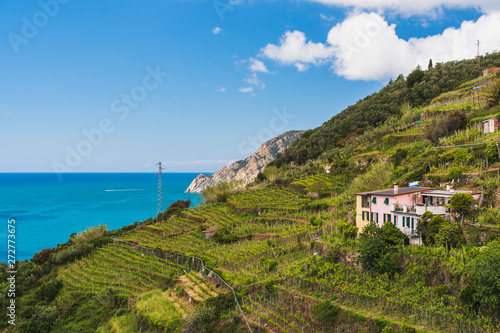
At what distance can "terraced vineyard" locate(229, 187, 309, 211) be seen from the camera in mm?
36625

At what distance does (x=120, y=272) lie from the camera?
30016mm

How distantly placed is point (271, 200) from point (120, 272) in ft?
61.3

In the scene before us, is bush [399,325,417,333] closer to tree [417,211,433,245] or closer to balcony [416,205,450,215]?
tree [417,211,433,245]

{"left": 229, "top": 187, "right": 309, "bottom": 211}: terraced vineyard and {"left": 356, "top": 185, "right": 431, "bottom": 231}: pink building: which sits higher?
{"left": 356, "top": 185, "right": 431, "bottom": 231}: pink building

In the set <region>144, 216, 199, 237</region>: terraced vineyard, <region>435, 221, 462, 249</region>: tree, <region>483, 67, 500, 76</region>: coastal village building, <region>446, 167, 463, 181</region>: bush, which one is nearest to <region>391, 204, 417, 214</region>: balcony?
<region>435, 221, 462, 249</region>: tree

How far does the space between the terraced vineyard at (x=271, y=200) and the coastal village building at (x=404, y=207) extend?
12899 mm

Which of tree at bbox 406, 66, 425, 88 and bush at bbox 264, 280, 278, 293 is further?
tree at bbox 406, 66, 425, 88

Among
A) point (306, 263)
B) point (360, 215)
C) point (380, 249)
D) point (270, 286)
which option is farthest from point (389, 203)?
point (270, 286)

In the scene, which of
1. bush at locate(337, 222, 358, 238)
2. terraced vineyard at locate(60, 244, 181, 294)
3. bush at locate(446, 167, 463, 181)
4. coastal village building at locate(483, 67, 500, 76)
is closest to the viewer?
bush at locate(337, 222, 358, 238)

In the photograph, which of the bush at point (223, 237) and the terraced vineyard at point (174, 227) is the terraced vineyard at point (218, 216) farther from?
the bush at point (223, 237)

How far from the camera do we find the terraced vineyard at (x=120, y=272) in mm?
26828

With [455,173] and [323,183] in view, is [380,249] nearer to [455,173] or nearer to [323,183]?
[455,173]

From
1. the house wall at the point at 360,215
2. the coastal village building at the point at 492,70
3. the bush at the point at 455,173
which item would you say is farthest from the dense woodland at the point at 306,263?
the coastal village building at the point at 492,70

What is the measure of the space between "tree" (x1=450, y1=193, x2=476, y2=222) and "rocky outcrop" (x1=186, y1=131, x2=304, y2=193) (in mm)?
95584
